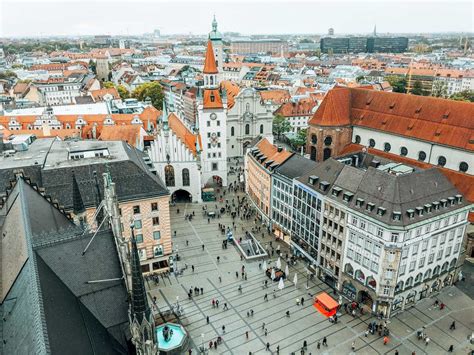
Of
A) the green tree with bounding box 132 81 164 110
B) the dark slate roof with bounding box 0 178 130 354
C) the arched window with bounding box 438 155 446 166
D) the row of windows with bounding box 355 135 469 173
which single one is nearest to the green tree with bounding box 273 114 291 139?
the row of windows with bounding box 355 135 469 173

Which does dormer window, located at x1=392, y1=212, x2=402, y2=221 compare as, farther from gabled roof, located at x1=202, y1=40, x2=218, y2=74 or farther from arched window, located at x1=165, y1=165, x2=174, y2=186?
gabled roof, located at x1=202, y1=40, x2=218, y2=74

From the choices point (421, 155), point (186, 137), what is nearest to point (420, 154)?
point (421, 155)

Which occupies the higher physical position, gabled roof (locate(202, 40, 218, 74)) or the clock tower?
gabled roof (locate(202, 40, 218, 74))

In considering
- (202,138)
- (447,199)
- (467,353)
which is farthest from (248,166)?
(467,353)

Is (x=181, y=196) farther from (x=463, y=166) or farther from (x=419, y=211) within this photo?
(x=463, y=166)

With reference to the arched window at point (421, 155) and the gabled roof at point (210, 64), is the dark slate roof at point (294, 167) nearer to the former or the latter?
the arched window at point (421, 155)

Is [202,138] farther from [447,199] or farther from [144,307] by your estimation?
[144,307]
